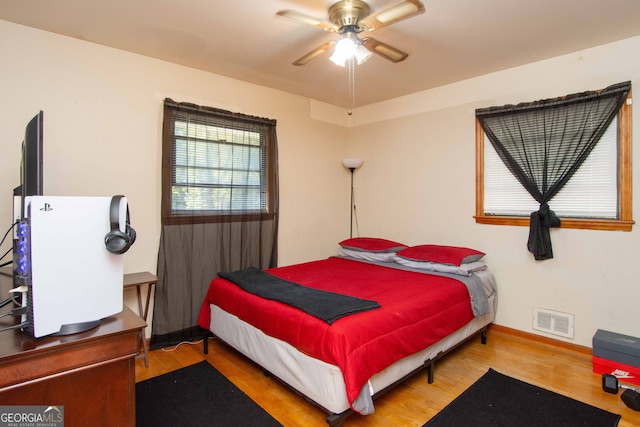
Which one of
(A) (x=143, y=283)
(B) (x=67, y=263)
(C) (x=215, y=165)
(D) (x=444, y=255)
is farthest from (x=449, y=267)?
(B) (x=67, y=263)

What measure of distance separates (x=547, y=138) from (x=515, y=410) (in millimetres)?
2237

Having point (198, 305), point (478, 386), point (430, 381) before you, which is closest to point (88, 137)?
point (198, 305)

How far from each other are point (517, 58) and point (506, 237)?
163 cm

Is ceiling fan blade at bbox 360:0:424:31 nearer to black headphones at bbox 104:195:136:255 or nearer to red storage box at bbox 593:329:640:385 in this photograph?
black headphones at bbox 104:195:136:255

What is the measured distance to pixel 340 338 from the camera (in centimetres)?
181

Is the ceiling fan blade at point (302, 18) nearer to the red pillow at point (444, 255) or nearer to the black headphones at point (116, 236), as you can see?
the black headphones at point (116, 236)

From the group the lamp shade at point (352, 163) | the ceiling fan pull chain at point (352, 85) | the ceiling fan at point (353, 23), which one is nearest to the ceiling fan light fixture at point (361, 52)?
the ceiling fan at point (353, 23)

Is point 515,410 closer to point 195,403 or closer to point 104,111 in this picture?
point 195,403

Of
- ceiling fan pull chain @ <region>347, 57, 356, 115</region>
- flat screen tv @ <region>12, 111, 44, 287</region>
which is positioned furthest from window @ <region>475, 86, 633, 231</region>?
flat screen tv @ <region>12, 111, 44, 287</region>

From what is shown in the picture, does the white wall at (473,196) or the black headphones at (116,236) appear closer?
the black headphones at (116,236)

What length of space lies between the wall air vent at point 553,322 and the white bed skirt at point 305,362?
679 mm

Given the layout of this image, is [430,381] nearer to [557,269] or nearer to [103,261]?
[557,269]

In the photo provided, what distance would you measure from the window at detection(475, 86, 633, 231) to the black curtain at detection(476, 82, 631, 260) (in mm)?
72

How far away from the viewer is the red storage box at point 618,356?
2344mm
